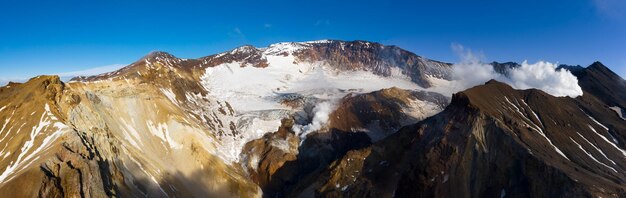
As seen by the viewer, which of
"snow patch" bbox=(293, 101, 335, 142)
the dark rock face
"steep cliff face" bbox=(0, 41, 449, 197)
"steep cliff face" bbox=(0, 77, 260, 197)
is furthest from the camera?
the dark rock face

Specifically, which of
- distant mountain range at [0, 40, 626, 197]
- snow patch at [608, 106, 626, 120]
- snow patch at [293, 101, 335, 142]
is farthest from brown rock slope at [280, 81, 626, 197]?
snow patch at [293, 101, 335, 142]

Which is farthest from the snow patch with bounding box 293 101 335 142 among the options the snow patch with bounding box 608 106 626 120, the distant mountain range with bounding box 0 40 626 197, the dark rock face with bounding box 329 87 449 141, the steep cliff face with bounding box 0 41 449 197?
the snow patch with bounding box 608 106 626 120

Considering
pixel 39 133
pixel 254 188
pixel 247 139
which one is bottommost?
pixel 254 188

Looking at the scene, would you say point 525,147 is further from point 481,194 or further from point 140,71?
point 140,71

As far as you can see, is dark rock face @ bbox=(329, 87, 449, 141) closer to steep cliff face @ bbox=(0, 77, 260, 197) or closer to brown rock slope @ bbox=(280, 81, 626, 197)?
brown rock slope @ bbox=(280, 81, 626, 197)

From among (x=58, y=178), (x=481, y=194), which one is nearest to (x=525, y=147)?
(x=481, y=194)

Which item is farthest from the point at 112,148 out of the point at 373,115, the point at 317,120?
the point at 373,115

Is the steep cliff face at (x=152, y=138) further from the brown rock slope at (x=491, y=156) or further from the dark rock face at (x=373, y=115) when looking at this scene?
the brown rock slope at (x=491, y=156)

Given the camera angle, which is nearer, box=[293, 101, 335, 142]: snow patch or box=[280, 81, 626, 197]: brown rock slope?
box=[280, 81, 626, 197]: brown rock slope

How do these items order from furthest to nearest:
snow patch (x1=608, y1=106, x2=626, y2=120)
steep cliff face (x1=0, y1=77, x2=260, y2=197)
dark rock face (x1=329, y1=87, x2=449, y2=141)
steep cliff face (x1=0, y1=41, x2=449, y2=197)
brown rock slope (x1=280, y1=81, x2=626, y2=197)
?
dark rock face (x1=329, y1=87, x2=449, y2=141)
snow patch (x1=608, y1=106, x2=626, y2=120)
brown rock slope (x1=280, y1=81, x2=626, y2=197)
steep cliff face (x1=0, y1=41, x2=449, y2=197)
steep cliff face (x1=0, y1=77, x2=260, y2=197)
